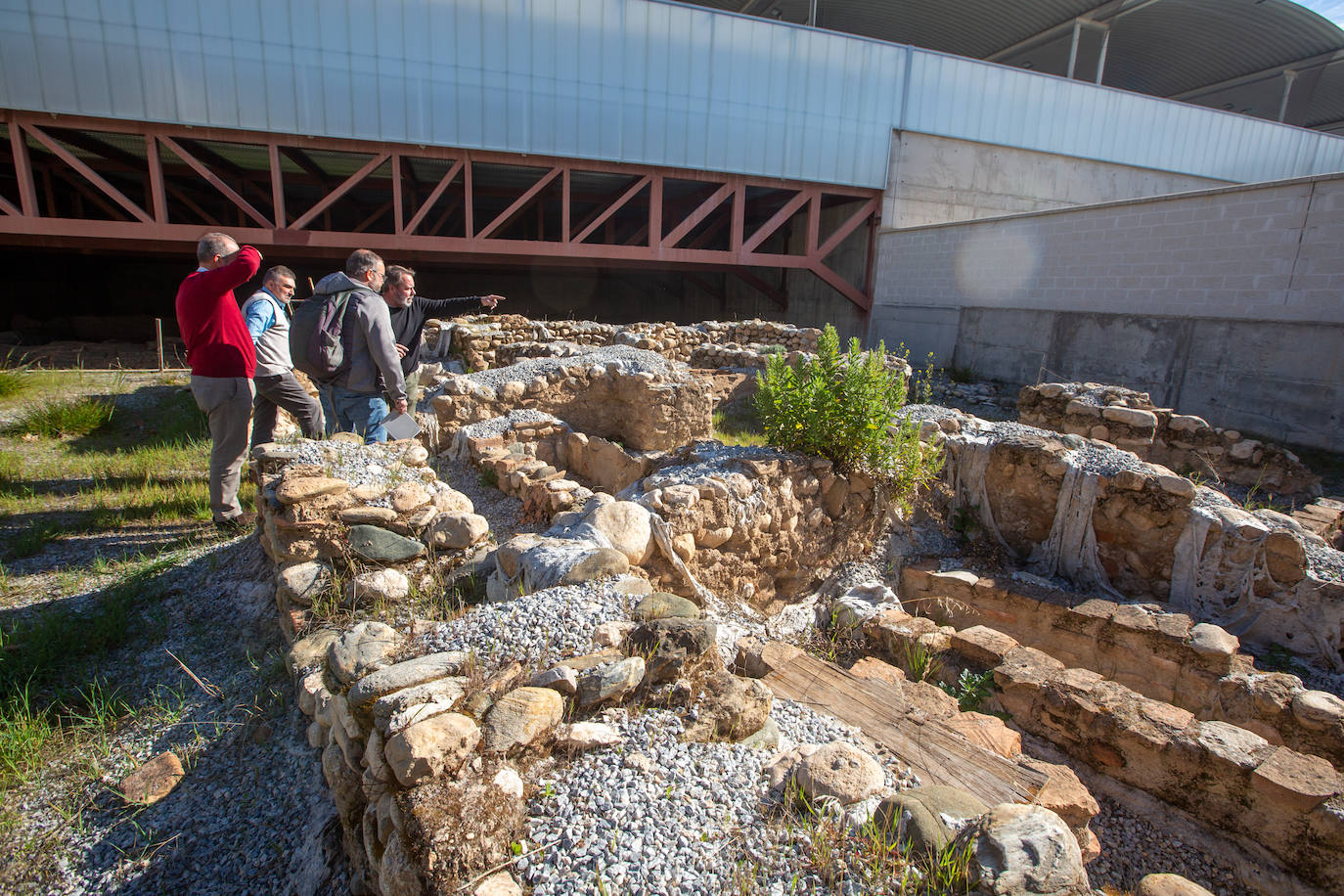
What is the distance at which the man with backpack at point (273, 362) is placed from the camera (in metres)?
4.34

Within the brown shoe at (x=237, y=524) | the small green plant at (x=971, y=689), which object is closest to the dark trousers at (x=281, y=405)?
the brown shoe at (x=237, y=524)

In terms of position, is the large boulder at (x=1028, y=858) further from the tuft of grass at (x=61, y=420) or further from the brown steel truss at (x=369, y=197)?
the brown steel truss at (x=369, y=197)

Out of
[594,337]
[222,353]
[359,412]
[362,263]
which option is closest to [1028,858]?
[359,412]

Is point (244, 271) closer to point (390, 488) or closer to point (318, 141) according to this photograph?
point (390, 488)

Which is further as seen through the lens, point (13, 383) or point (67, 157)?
point (67, 157)

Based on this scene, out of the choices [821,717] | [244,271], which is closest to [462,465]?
[244,271]

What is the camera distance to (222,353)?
13.2 feet

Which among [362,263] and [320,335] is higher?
[362,263]

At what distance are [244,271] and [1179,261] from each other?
494 inches

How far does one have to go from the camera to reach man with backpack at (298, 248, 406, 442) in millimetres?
4008

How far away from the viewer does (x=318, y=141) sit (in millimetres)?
11516

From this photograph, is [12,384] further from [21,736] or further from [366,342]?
[21,736]

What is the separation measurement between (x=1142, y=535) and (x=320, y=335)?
5.85 meters

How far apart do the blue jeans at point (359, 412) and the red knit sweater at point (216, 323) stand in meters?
0.52
